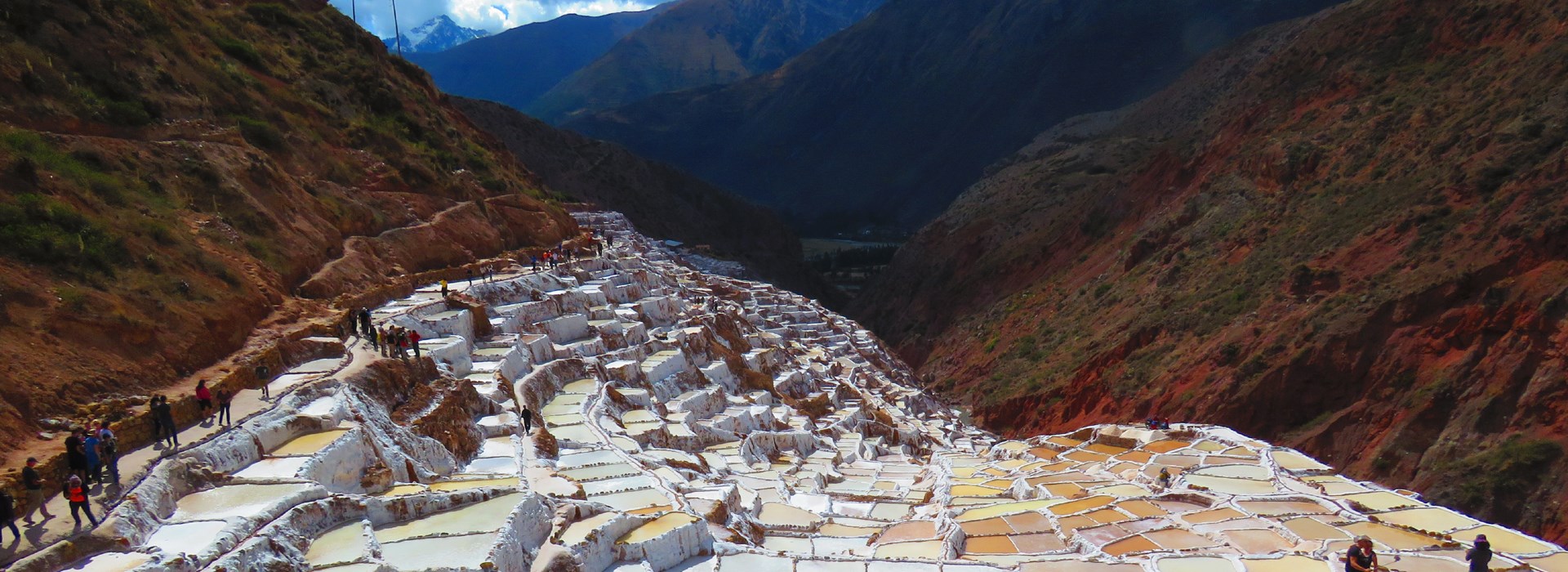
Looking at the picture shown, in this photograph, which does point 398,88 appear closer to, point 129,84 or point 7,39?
point 129,84

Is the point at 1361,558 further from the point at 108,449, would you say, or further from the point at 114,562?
the point at 108,449

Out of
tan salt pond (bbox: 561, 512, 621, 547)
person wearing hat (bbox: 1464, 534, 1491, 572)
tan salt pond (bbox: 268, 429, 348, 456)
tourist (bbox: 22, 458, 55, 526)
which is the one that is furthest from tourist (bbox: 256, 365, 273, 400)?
person wearing hat (bbox: 1464, 534, 1491, 572)

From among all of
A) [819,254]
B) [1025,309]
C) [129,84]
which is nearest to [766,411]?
[129,84]

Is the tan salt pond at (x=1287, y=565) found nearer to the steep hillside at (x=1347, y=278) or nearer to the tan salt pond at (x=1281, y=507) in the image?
the tan salt pond at (x=1281, y=507)

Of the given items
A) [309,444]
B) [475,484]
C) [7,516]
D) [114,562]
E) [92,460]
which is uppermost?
[92,460]

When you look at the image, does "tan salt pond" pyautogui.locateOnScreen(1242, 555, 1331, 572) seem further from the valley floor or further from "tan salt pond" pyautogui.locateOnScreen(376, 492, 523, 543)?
"tan salt pond" pyautogui.locateOnScreen(376, 492, 523, 543)

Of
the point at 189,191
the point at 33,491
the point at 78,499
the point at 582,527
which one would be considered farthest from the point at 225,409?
the point at 189,191

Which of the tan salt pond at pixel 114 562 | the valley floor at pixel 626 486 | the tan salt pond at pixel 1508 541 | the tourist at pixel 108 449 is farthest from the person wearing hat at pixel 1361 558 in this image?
the tourist at pixel 108 449
